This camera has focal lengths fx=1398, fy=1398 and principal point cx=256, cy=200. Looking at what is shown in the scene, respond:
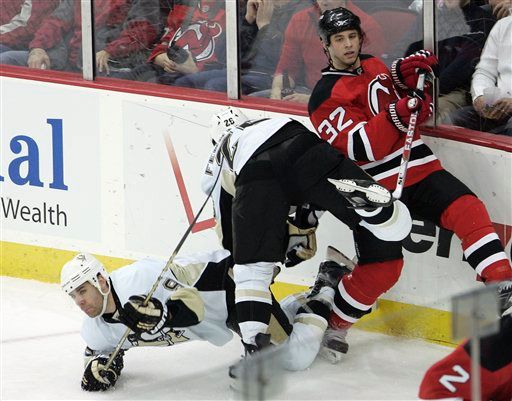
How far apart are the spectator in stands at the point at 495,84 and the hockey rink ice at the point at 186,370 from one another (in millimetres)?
716

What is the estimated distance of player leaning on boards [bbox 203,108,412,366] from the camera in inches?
157

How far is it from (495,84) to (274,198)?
787mm

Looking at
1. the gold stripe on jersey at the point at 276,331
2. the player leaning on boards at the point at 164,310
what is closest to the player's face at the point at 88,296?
the player leaning on boards at the point at 164,310

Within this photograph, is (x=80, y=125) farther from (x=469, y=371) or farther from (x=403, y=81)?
(x=469, y=371)

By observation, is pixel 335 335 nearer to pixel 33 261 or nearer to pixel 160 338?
pixel 160 338

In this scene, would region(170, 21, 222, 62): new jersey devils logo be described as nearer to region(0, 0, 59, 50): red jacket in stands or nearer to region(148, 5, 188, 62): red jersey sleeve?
region(148, 5, 188, 62): red jersey sleeve

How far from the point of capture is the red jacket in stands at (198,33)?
4797 mm

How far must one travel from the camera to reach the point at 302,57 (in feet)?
15.1

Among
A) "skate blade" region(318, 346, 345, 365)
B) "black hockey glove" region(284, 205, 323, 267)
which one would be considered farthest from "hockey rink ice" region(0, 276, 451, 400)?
"black hockey glove" region(284, 205, 323, 267)

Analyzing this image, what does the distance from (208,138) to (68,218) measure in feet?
2.41

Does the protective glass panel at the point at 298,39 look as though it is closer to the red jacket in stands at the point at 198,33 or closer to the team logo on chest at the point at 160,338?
the red jacket in stands at the point at 198,33

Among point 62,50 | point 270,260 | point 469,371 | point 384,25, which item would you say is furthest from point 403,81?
point 62,50

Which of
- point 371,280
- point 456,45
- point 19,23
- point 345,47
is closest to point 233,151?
point 345,47

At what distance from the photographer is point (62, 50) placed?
5.16 metres
